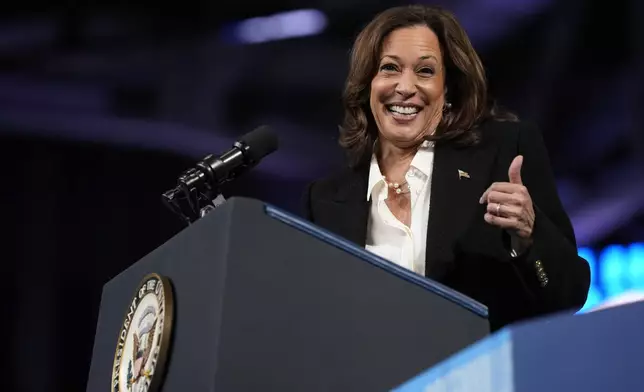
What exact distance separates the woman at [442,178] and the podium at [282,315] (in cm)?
26

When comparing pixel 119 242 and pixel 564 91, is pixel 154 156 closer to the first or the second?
pixel 119 242

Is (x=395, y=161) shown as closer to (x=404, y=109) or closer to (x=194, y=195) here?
(x=404, y=109)

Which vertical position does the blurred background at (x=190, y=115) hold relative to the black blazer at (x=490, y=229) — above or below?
above

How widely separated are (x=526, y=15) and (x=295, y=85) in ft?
3.18

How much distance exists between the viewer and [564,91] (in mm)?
4043

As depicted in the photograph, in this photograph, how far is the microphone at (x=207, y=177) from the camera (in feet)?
Result: 4.81

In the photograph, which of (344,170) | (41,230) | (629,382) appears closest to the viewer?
(629,382)

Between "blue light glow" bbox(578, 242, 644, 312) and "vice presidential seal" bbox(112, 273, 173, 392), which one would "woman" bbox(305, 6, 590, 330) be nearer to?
"vice presidential seal" bbox(112, 273, 173, 392)

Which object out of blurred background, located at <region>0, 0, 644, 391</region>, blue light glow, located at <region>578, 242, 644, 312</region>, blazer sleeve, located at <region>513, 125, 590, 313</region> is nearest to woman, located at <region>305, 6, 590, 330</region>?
blazer sleeve, located at <region>513, 125, 590, 313</region>

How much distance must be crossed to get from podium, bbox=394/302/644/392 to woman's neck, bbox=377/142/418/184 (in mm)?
1033

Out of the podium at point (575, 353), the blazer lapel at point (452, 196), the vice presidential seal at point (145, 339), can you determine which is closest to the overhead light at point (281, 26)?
the blazer lapel at point (452, 196)

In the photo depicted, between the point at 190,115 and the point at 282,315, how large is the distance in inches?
104

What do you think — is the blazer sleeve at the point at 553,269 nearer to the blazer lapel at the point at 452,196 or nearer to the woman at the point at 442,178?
the woman at the point at 442,178

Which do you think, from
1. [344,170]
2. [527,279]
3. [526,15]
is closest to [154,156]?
[526,15]
